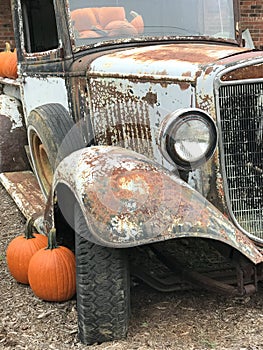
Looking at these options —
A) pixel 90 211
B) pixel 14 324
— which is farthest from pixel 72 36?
pixel 14 324

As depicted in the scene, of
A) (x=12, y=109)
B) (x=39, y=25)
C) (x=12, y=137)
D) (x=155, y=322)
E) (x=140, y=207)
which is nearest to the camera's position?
(x=140, y=207)

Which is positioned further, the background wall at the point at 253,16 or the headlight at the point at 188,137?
the background wall at the point at 253,16

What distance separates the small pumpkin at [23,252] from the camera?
3.93m

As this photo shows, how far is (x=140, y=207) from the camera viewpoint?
2.89m

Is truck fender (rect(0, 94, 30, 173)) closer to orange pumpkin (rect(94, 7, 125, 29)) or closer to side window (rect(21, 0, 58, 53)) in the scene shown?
side window (rect(21, 0, 58, 53))

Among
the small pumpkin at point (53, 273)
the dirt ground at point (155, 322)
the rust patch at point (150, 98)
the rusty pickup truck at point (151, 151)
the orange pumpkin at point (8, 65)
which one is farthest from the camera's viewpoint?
Result: the orange pumpkin at point (8, 65)

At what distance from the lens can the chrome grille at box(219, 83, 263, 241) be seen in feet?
10.3

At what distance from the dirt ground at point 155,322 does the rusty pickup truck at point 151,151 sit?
0.50 feet

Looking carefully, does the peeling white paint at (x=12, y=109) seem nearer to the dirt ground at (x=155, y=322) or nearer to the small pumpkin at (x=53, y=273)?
the dirt ground at (x=155, y=322)

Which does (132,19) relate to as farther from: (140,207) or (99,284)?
(99,284)

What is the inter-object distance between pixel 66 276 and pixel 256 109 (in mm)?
1521

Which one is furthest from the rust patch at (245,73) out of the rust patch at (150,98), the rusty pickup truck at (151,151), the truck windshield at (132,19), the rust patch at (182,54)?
the truck windshield at (132,19)

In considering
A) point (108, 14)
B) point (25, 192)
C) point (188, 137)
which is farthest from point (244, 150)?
point (25, 192)

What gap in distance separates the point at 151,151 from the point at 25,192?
2.19 metres
